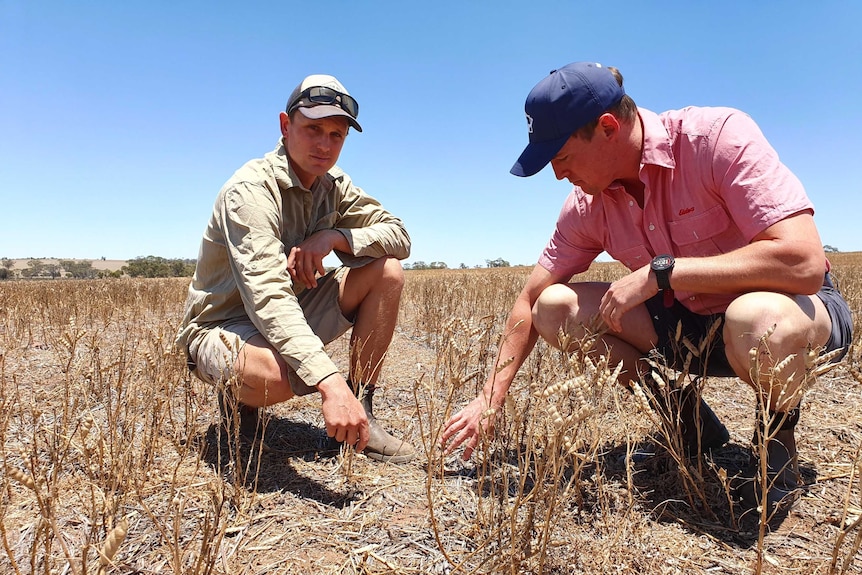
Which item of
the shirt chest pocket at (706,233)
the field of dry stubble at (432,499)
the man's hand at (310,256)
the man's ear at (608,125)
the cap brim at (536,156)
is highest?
the man's ear at (608,125)

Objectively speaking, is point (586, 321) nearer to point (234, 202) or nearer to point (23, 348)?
point (234, 202)

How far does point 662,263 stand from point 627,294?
0.16 meters

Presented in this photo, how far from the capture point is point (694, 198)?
6.62 ft

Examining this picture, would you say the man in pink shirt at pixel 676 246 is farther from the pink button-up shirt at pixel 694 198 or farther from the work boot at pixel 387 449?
the work boot at pixel 387 449

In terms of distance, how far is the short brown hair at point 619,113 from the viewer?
1.99 meters

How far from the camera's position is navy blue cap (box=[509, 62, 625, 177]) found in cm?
195

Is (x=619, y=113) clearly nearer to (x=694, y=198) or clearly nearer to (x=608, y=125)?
(x=608, y=125)

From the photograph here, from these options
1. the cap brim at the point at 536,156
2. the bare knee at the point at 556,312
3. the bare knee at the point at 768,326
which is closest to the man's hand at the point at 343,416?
the bare knee at the point at 556,312

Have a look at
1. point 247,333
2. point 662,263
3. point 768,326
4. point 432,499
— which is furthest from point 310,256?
point 768,326

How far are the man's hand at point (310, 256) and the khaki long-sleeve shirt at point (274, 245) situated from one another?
81 mm

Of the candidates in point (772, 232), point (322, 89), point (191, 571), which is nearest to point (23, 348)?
point (322, 89)

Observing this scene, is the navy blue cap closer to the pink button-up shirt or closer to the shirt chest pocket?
the pink button-up shirt

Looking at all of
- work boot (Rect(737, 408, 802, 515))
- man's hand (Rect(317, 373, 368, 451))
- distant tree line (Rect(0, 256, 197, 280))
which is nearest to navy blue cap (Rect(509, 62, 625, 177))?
man's hand (Rect(317, 373, 368, 451))

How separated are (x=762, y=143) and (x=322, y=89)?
179 centimetres
